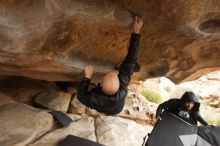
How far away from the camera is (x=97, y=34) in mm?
3836

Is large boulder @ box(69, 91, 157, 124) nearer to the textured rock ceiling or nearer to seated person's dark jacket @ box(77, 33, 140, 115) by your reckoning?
the textured rock ceiling

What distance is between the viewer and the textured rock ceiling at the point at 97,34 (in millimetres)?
3254

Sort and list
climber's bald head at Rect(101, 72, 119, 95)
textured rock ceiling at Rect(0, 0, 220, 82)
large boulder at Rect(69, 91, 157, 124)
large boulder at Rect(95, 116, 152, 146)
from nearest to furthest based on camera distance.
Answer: textured rock ceiling at Rect(0, 0, 220, 82) < climber's bald head at Rect(101, 72, 119, 95) < large boulder at Rect(95, 116, 152, 146) < large boulder at Rect(69, 91, 157, 124)

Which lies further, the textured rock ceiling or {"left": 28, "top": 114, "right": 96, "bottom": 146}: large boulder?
{"left": 28, "top": 114, "right": 96, "bottom": 146}: large boulder

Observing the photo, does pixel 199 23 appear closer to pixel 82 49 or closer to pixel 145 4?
pixel 145 4

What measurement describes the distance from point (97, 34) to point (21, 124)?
1.55 m

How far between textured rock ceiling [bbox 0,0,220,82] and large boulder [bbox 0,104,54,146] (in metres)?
0.53

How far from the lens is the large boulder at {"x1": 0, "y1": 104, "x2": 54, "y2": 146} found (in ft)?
13.8

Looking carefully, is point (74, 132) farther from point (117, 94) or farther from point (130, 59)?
point (130, 59)

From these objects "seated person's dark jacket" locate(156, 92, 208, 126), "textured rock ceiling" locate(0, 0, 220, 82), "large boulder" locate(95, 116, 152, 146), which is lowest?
"large boulder" locate(95, 116, 152, 146)

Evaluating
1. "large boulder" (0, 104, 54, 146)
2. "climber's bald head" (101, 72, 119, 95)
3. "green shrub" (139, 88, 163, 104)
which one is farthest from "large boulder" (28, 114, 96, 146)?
"green shrub" (139, 88, 163, 104)

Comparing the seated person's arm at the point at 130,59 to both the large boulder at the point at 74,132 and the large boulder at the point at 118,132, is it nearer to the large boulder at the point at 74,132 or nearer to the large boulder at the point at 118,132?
the large boulder at the point at 74,132

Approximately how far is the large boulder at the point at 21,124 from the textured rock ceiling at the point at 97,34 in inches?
20.7

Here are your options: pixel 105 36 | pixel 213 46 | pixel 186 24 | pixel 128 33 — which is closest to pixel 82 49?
pixel 105 36
